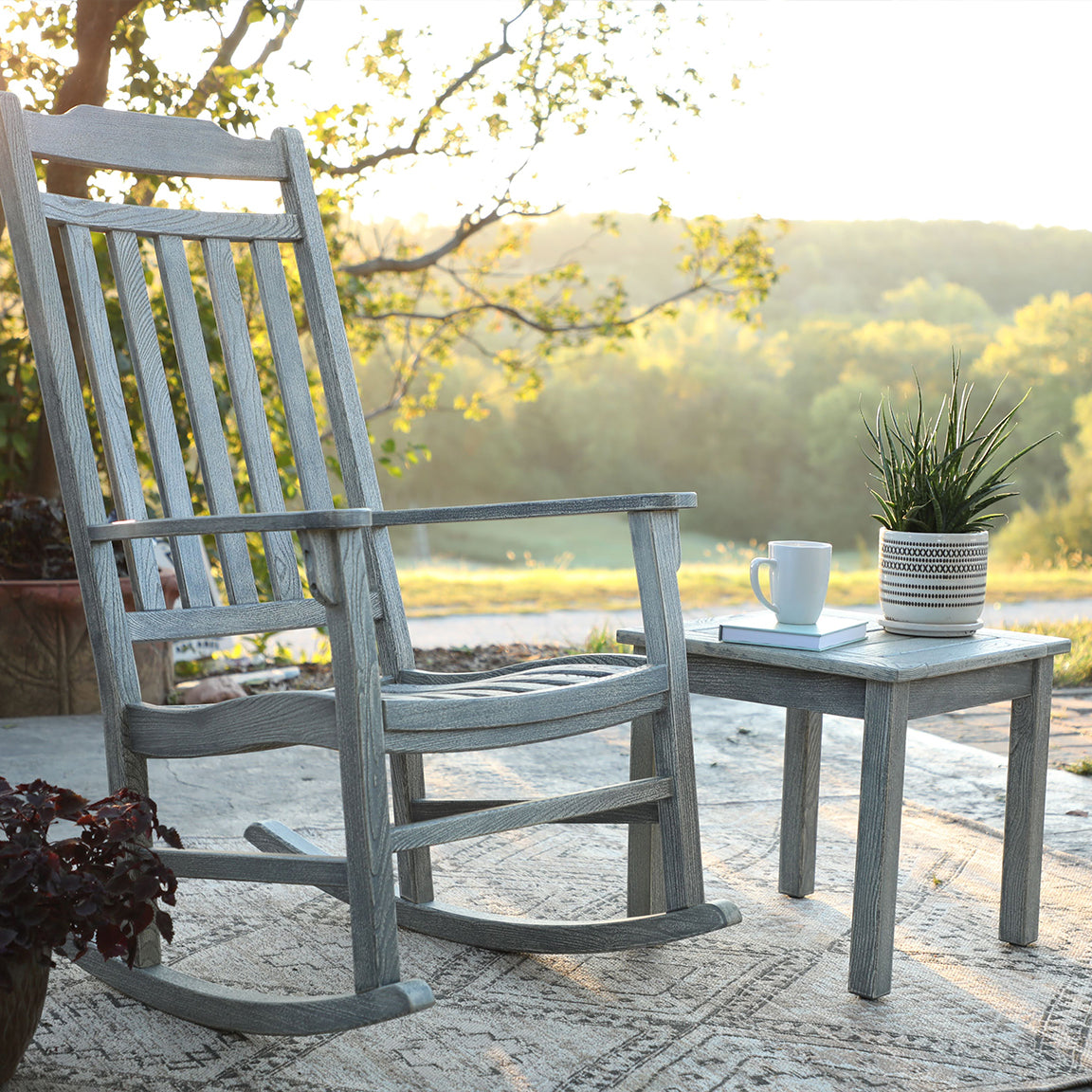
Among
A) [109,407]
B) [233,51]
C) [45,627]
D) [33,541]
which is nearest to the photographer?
[109,407]

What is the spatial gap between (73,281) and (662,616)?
883 millimetres

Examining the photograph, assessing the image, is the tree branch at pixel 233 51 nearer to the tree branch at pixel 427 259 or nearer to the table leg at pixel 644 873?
the tree branch at pixel 427 259

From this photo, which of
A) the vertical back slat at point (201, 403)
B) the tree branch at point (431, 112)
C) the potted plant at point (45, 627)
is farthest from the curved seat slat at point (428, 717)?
the tree branch at point (431, 112)

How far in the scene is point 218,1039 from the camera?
129cm

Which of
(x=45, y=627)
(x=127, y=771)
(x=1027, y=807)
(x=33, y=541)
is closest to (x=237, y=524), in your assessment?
(x=127, y=771)

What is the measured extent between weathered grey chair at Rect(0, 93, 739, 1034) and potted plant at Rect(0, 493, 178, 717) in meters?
1.43

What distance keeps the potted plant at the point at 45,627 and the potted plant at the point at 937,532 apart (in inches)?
77.9

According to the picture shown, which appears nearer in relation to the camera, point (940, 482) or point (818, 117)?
point (940, 482)

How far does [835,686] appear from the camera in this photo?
55.2 inches

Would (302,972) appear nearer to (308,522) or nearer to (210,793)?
(308,522)

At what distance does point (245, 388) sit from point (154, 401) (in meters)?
0.14

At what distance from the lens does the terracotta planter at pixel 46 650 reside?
9.80 feet

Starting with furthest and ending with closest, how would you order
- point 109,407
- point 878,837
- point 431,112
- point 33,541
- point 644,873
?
point 431,112 < point 33,541 < point 644,873 < point 109,407 < point 878,837

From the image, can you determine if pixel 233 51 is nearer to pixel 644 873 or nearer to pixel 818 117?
pixel 644 873
